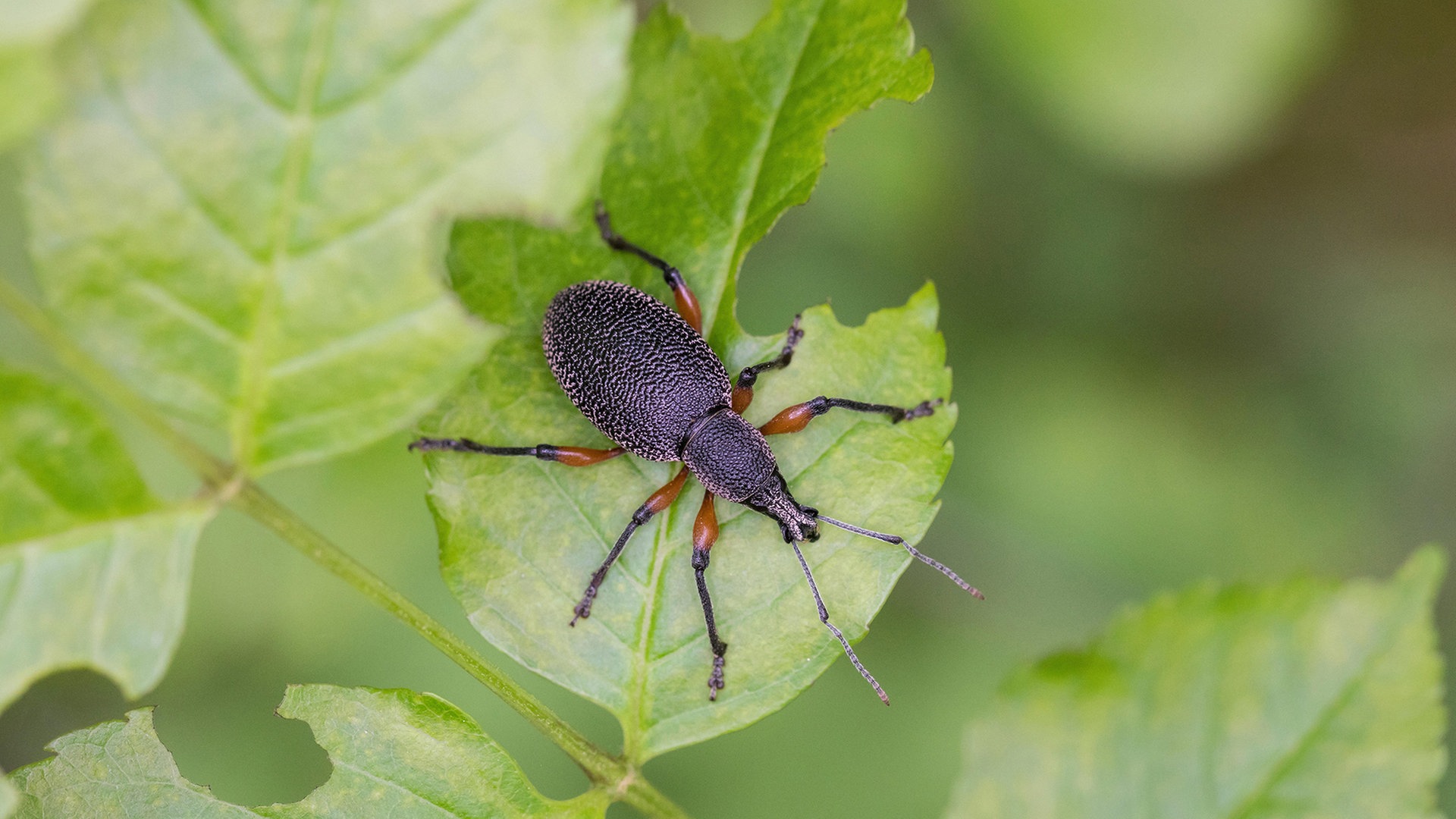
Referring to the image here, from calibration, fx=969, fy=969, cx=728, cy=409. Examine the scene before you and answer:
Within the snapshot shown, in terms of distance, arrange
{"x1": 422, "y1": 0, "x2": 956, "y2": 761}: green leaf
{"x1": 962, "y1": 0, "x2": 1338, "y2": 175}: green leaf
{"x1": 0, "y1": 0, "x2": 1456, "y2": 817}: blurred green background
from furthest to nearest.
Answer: {"x1": 962, "y1": 0, "x2": 1338, "y2": 175}: green leaf, {"x1": 0, "y1": 0, "x2": 1456, "y2": 817}: blurred green background, {"x1": 422, "y1": 0, "x2": 956, "y2": 761}: green leaf

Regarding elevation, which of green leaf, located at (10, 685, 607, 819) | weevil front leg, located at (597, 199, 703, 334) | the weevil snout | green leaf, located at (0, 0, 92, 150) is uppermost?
weevil front leg, located at (597, 199, 703, 334)

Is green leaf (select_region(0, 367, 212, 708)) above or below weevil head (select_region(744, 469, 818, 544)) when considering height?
below

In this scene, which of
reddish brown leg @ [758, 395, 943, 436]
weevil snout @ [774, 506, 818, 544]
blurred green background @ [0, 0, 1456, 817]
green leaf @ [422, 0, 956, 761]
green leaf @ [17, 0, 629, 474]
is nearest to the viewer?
green leaf @ [17, 0, 629, 474]

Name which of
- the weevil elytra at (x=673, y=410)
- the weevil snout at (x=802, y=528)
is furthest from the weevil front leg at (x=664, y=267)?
the weevil snout at (x=802, y=528)

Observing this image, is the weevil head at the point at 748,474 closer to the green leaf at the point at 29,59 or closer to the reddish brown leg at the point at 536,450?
the reddish brown leg at the point at 536,450

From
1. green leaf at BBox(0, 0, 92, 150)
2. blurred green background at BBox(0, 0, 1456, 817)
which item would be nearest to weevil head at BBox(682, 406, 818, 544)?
blurred green background at BBox(0, 0, 1456, 817)

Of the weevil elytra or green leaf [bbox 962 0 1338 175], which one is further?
green leaf [bbox 962 0 1338 175]

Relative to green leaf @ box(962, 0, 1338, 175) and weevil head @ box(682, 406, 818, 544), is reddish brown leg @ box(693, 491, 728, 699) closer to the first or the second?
weevil head @ box(682, 406, 818, 544)
